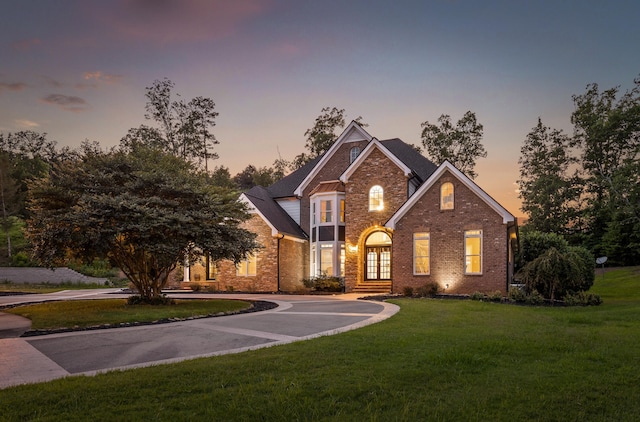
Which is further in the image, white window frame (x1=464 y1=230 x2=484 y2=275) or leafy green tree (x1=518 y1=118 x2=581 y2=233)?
leafy green tree (x1=518 y1=118 x2=581 y2=233)

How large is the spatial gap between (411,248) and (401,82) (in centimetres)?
819

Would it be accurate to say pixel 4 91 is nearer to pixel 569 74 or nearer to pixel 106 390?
pixel 106 390

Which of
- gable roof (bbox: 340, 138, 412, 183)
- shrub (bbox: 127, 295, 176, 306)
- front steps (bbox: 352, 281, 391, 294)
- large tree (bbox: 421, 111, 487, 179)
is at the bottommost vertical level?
front steps (bbox: 352, 281, 391, 294)

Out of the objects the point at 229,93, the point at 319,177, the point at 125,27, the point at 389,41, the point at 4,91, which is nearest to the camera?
the point at 125,27

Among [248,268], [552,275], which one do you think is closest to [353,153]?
[248,268]

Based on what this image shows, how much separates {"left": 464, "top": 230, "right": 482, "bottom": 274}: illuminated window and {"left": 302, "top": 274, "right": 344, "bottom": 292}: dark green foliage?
707 centimetres

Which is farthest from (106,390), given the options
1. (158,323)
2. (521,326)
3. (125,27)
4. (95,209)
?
(125,27)

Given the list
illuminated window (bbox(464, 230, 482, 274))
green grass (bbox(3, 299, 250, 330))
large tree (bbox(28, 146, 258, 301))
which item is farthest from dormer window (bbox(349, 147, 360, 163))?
green grass (bbox(3, 299, 250, 330))

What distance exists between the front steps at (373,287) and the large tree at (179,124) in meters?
24.4

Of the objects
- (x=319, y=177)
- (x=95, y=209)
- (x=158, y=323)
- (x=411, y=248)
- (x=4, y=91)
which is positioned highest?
(x=4, y=91)

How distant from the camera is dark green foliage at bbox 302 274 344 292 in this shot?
24.3 metres

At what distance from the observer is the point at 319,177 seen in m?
28.1

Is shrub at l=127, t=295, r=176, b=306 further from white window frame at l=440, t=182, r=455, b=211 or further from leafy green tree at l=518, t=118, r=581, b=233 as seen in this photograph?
leafy green tree at l=518, t=118, r=581, b=233

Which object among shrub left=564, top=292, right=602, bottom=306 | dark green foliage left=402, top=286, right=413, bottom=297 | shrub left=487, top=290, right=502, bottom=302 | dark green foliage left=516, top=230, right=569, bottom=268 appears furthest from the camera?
dark green foliage left=516, top=230, right=569, bottom=268
